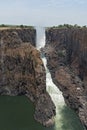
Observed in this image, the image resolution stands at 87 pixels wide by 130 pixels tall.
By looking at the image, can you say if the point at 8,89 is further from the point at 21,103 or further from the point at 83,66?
the point at 83,66

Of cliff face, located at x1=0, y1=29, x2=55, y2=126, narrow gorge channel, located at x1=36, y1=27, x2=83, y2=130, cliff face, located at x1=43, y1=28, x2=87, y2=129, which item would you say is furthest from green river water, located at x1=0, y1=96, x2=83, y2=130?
cliff face, located at x1=0, y1=29, x2=55, y2=126

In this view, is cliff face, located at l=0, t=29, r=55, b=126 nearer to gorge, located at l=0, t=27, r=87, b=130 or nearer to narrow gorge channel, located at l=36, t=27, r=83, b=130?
gorge, located at l=0, t=27, r=87, b=130

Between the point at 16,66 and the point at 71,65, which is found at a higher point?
the point at 16,66

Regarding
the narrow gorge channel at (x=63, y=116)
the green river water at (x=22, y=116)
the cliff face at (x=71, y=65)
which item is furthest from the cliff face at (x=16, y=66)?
the cliff face at (x=71, y=65)

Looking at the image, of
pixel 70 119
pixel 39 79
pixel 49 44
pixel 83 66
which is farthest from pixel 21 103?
pixel 49 44

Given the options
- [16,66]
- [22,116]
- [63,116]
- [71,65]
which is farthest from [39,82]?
[71,65]

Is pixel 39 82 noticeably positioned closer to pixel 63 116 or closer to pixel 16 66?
pixel 63 116

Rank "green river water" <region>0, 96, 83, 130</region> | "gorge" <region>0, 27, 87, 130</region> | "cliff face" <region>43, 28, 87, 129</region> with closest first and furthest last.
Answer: "green river water" <region>0, 96, 83, 130</region>, "gorge" <region>0, 27, 87, 130</region>, "cliff face" <region>43, 28, 87, 129</region>

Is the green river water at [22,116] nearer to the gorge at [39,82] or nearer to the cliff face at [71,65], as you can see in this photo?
the gorge at [39,82]
